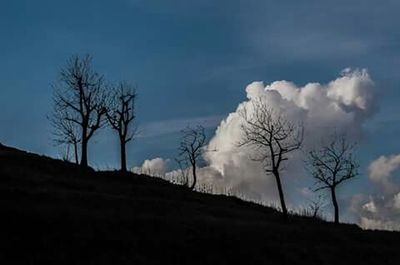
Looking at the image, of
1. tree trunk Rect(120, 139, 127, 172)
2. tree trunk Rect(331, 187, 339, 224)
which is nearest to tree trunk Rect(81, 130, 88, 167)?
tree trunk Rect(120, 139, 127, 172)

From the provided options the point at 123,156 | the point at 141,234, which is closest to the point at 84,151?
the point at 123,156

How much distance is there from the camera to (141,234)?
3662 cm

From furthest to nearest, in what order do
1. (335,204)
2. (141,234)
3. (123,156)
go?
(123,156), (335,204), (141,234)

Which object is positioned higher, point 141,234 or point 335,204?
point 335,204

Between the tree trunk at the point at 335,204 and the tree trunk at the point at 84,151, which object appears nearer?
the tree trunk at the point at 335,204

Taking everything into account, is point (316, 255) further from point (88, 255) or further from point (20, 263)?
point (20, 263)

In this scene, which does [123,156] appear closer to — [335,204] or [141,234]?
[335,204]

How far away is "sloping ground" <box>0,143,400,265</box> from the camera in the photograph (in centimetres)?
3262

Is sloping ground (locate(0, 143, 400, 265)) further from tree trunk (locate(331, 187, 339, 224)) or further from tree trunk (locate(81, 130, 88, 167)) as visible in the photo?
tree trunk (locate(81, 130, 88, 167))

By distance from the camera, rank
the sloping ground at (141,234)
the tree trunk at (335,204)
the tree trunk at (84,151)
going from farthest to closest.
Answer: the tree trunk at (84,151)
the tree trunk at (335,204)
the sloping ground at (141,234)

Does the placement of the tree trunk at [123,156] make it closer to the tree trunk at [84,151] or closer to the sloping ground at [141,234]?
the tree trunk at [84,151]

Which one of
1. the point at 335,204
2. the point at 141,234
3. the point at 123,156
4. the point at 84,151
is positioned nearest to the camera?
the point at 141,234

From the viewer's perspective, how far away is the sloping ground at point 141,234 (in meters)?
32.6

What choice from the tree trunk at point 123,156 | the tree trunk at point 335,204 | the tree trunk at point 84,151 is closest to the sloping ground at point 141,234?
the tree trunk at point 335,204
